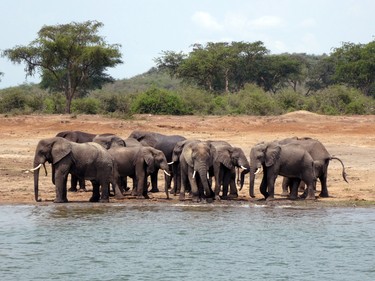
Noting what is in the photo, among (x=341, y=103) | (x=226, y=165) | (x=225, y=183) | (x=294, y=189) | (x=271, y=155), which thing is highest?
(x=341, y=103)

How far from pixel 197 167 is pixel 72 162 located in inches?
101

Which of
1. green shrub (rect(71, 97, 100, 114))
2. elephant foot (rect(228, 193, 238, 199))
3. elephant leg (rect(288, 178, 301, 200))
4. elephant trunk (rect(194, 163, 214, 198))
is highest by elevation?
green shrub (rect(71, 97, 100, 114))

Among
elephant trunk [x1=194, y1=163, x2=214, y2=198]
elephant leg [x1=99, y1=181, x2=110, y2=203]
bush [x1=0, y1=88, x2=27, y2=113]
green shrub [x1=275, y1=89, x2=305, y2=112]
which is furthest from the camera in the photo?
green shrub [x1=275, y1=89, x2=305, y2=112]

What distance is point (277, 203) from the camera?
64.4 ft

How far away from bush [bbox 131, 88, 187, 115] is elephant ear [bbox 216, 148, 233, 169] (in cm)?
1970

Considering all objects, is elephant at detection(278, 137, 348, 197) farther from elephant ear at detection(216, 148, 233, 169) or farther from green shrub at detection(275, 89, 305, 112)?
green shrub at detection(275, 89, 305, 112)

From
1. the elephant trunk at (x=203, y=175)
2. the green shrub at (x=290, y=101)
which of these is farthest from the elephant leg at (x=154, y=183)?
the green shrub at (x=290, y=101)

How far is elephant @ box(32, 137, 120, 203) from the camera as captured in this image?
1886cm

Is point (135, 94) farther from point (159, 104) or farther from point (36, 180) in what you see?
point (36, 180)

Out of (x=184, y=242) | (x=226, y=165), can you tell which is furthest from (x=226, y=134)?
(x=184, y=242)

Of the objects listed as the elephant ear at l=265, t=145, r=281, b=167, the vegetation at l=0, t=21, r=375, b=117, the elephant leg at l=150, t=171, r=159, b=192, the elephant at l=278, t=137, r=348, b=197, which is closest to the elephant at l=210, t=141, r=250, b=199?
the elephant ear at l=265, t=145, r=281, b=167

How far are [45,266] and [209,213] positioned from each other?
17.0 feet

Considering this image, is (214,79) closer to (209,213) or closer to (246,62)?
(246,62)

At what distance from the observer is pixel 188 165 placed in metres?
19.7
